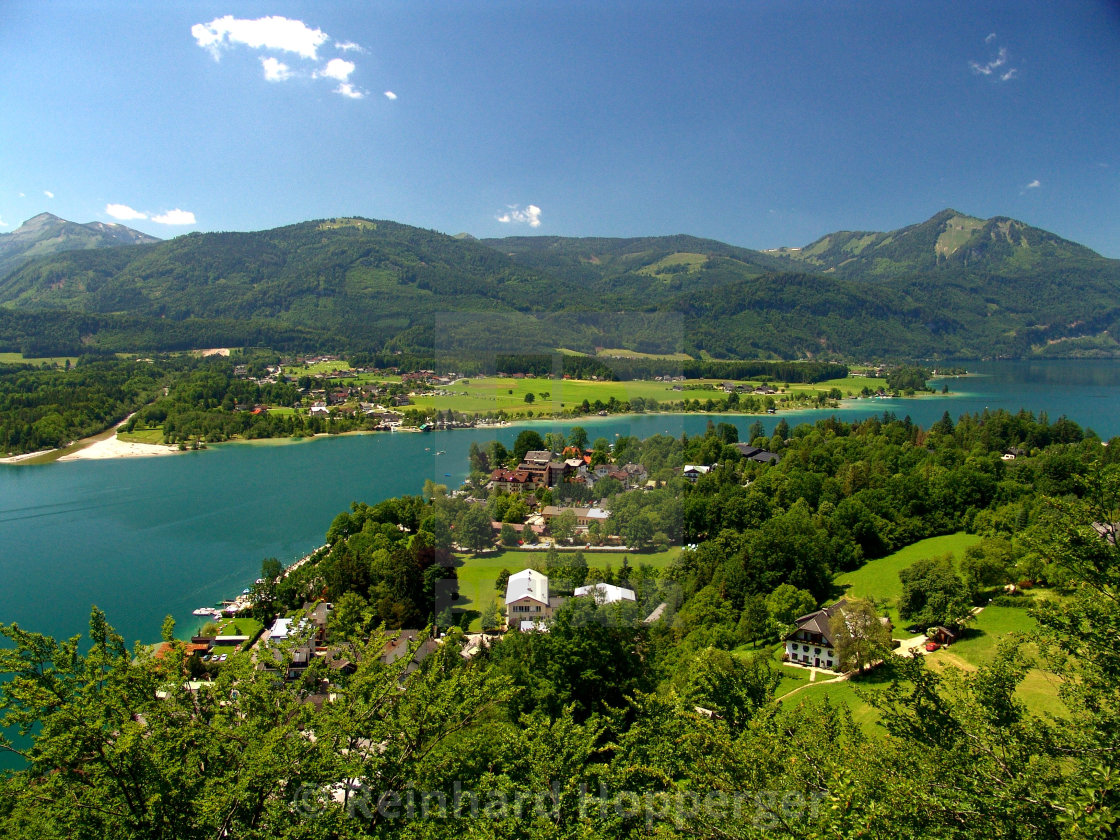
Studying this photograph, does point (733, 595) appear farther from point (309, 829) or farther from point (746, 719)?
point (309, 829)

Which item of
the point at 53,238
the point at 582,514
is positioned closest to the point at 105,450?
the point at 582,514

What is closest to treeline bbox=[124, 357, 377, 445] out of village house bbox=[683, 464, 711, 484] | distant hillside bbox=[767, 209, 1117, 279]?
village house bbox=[683, 464, 711, 484]

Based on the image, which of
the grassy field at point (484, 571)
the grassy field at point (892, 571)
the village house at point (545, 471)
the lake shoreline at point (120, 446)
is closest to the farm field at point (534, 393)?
the village house at point (545, 471)

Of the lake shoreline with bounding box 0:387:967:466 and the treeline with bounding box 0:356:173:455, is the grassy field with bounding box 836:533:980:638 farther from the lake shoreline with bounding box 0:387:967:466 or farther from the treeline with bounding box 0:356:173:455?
the treeline with bounding box 0:356:173:455

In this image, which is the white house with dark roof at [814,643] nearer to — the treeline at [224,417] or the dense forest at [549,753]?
the dense forest at [549,753]

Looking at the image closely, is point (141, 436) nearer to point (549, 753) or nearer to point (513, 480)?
point (513, 480)
